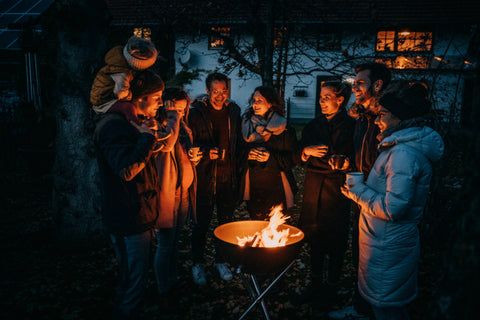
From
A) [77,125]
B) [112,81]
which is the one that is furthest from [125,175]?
[77,125]

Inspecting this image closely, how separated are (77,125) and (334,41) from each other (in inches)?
199

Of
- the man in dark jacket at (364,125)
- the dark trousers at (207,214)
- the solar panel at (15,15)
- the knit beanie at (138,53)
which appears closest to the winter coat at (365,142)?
the man in dark jacket at (364,125)

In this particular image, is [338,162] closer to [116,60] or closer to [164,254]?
[164,254]

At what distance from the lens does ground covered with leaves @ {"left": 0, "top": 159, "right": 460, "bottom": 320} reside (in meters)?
3.55

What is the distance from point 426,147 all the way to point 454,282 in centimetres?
105

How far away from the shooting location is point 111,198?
98.4 inches

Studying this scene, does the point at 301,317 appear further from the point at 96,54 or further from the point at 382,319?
the point at 96,54

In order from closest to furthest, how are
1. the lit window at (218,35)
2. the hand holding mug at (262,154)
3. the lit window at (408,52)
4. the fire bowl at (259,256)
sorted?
1. the fire bowl at (259,256)
2. the hand holding mug at (262,154)
3. the lit window at (408,52)
4. the lit window at (218,35)

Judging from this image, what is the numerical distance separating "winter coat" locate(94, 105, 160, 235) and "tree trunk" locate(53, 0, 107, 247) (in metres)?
2.63

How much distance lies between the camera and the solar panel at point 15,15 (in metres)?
11.4

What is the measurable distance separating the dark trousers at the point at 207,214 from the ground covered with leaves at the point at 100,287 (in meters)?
0.44

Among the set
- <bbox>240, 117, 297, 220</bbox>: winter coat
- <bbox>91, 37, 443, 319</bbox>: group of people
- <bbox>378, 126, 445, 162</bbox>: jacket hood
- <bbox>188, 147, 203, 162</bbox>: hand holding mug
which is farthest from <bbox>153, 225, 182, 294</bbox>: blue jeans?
<bbox>378, 126, 445, 162</bbox>: jacket hood

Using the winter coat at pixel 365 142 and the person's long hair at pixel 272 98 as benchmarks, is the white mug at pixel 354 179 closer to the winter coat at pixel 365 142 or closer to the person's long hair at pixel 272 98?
the winter coat at pixel 365 142

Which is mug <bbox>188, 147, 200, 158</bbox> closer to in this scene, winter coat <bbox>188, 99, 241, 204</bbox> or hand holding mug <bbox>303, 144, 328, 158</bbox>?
winter coat <bbox>188, 99, 241, 204</bbox>
